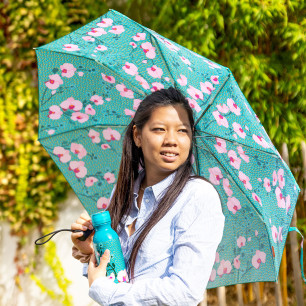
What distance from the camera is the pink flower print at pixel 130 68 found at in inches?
81.0

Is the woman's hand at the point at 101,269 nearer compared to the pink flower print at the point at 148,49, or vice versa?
the woman's hand at the point at 101,269

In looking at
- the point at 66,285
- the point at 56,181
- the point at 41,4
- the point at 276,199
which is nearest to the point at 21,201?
the point at 56,181

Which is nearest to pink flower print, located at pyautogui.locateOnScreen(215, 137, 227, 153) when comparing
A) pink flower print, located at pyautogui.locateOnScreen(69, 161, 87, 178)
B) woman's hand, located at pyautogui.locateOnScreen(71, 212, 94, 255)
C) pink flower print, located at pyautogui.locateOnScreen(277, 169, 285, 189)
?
pink flower print, located at pyautogui.locateOnScreen(277, 169, 285, 189)

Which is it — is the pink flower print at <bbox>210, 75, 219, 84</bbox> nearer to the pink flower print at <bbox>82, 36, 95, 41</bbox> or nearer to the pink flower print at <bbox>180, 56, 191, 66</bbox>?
the pink flower print at <bbox>180, 56, 191, 66</bbox>

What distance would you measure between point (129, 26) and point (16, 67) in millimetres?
2361

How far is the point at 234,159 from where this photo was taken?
1.94 metres

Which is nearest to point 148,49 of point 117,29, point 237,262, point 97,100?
point 117,29

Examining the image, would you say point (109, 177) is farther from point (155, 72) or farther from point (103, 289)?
point (103, 289)

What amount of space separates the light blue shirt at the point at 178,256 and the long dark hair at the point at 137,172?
0.07 feet

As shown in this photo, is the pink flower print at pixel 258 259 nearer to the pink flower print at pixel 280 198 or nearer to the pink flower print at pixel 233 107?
the pink flower print at pixel 280 198

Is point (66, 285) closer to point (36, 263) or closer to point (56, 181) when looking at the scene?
point (36, 263)

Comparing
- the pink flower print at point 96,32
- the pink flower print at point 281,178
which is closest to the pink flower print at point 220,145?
the pink flower print at point 281,178

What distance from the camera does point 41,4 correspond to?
416 cm

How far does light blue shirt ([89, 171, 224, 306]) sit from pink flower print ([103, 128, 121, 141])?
81 centimetres
